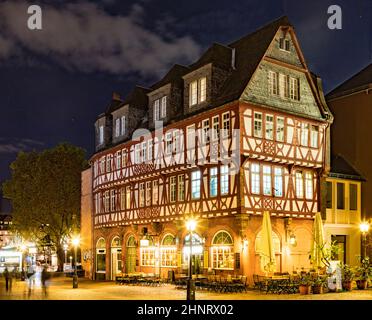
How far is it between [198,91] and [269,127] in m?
5.15

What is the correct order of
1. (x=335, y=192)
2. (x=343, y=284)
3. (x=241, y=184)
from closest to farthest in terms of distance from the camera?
1. (x=343, y=284)
2. (x=241, y=184)
3. (x=335, y=192)

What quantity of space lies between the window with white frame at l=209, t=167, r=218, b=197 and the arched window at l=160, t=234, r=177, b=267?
15.7 ft

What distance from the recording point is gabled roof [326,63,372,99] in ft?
135

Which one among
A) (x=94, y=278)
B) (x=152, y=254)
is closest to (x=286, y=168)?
(x=152, y=254)

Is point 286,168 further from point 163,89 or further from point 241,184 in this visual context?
point 163,89

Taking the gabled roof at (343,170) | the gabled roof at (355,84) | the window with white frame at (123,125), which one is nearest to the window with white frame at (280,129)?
the gabled roof at (343,170)

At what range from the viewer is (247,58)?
115 ft

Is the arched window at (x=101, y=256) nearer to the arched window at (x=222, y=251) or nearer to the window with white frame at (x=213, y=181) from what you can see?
the arched window at (x=222, y=251)

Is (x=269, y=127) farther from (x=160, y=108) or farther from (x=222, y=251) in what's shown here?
(x=160, y=108)

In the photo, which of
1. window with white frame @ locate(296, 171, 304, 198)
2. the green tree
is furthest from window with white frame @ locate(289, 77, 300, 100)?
the green tree

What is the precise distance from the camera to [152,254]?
3934cm

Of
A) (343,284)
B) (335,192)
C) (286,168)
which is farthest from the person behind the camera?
(335,192)

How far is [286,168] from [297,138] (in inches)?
70.8

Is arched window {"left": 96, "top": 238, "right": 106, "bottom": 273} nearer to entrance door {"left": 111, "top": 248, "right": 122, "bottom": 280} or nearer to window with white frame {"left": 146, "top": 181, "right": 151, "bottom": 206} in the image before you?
entrance door {"left": 111, "top": 248, "right": 122, "bottom": 280}
